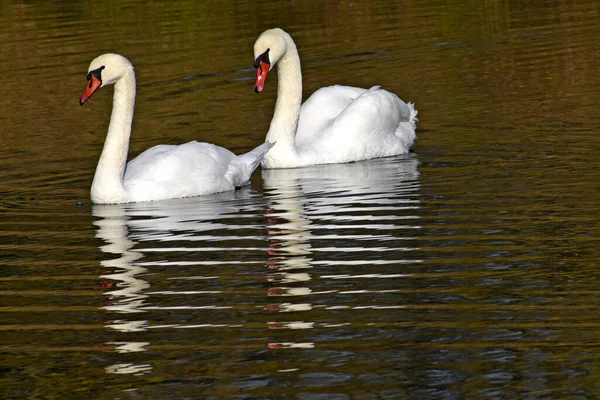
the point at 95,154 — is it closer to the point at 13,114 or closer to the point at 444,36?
the point at 13,114

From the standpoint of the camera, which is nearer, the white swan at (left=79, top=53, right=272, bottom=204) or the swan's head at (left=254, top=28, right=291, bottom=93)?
the white swan at (left=79, top=53, right=272, bottom=204)

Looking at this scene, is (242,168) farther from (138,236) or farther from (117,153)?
(138,236)

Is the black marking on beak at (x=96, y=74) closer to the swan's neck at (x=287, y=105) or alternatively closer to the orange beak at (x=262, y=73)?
the orange beak at (x=262, y=73)

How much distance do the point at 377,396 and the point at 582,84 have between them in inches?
443

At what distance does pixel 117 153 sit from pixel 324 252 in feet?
10.3

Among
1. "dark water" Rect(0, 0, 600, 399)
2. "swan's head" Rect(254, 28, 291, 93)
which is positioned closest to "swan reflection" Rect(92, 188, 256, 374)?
"dark water" Rect(0, 0, 600, 399)

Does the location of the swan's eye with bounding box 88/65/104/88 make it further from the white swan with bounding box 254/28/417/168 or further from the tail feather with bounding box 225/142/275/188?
the white swan with bounding box 254/28/417/168

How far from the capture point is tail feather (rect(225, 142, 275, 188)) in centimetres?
1206

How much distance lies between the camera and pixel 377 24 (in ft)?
80.1

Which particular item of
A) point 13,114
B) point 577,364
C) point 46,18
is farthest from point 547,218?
point 46,18

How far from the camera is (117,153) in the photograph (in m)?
11.7

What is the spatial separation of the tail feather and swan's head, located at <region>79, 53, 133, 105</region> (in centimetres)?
123

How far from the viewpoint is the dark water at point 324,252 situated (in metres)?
6.55

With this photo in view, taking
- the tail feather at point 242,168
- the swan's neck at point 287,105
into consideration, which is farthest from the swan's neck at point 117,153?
the swan's neck at point 287,105
